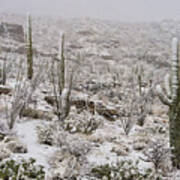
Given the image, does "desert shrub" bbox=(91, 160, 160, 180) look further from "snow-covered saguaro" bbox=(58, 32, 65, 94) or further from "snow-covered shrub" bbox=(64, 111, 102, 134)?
"snow-covered saguaro" bbox=(58, 32, 65, 94)

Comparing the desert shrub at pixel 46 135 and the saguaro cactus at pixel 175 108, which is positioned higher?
the saguaro cactus at pixel 175 108

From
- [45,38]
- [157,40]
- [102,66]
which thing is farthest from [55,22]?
[102,66]

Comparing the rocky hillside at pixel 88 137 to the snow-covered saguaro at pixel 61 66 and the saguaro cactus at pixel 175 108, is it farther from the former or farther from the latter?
the snow-covered saguaro at pixel 61 66

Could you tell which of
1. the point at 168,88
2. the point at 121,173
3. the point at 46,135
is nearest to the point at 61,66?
the point at 46,135

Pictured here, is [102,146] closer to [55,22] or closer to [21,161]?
[21,161]

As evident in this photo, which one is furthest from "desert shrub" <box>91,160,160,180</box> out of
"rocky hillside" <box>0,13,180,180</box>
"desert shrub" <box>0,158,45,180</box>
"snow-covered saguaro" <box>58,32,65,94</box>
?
"snow-covered saguaro" <box>58,32,65,94</box>

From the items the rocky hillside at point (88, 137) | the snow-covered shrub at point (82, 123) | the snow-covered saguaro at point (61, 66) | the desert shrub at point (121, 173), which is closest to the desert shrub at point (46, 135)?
the rocky hillside at point (88, 137)

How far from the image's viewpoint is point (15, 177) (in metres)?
3.01

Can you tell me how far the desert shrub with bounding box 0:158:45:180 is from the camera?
3.09 m

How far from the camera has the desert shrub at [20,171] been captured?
309 centimetres

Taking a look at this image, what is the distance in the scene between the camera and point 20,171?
320 centimetres

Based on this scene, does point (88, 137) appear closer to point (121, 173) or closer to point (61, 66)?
point (121, 173)

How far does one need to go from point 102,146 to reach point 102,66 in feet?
49.7

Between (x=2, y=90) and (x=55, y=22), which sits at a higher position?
(x=55, y=22)
